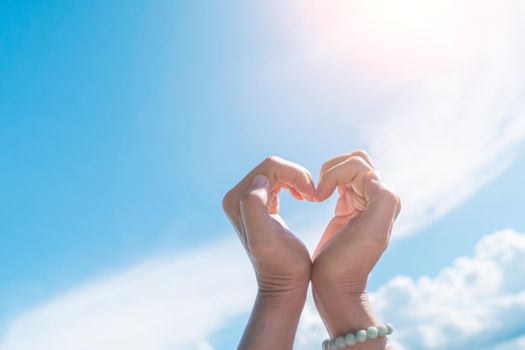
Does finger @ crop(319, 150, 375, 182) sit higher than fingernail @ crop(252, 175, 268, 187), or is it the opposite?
finger @ crop(319, 150, 375, 182)

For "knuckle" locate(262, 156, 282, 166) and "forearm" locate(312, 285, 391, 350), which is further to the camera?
"knuckle" locate(262, 156, 282, 166)

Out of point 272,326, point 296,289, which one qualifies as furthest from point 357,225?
point 272,326

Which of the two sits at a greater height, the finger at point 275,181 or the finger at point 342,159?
the finger at point 342,159

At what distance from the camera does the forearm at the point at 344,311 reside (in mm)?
2730

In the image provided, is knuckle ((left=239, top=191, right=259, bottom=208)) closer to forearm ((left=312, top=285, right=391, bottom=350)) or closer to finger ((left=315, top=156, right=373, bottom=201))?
finger ((left=315, top=156, right=373, bottom=201))

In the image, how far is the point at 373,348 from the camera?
104 inches

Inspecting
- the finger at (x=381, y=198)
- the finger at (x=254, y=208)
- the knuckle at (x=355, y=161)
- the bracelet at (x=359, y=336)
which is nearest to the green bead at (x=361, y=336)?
the bracelet at (x=359, y=336)

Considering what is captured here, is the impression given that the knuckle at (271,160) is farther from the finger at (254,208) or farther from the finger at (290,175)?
the finger at (254,208)

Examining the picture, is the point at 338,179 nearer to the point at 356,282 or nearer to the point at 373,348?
the point at 356,282

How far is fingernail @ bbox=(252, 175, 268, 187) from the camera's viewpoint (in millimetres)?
2803

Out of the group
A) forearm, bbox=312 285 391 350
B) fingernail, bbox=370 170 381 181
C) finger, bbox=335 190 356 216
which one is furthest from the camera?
finger, bbox=335 190 356 216

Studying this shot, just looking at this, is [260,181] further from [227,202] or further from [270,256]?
[270,256]

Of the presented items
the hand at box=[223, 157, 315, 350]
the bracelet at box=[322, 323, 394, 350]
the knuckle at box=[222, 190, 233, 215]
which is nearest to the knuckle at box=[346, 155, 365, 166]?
the hand at box=[223, 157, 315, 350]

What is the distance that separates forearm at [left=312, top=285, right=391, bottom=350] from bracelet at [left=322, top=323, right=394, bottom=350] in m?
0.04
